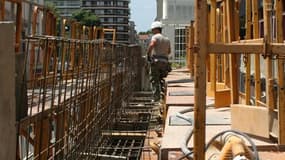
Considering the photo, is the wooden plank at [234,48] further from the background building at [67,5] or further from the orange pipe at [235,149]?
the background building at [67,5]

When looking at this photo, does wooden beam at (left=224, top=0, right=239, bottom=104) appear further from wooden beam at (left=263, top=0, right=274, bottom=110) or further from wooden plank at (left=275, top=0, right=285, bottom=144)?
wooden plank at (left=275, top=0, right=285, bottom=144)

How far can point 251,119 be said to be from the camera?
15.0 ft

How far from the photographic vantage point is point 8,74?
2926mm

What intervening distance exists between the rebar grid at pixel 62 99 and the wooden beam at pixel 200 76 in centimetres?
126

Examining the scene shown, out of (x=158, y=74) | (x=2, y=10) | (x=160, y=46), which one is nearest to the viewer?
(x=2, y=10)

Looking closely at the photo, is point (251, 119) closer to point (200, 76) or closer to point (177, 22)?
point (200, 76)

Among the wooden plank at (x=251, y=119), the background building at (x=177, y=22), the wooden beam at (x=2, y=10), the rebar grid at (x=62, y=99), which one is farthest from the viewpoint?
the background building at (x=177, y=22)

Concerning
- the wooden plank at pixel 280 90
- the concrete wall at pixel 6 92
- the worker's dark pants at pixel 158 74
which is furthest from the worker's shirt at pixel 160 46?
the concrete wall at pixel 6 92

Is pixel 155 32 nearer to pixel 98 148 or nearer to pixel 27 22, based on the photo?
pixel 27 22

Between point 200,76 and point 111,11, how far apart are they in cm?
5123

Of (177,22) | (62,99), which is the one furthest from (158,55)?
(177,22)

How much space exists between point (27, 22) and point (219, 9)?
3491 millimetres

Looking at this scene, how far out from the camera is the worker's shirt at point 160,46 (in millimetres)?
10323

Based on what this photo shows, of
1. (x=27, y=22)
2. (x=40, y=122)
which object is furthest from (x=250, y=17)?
(x=27, y=22)
